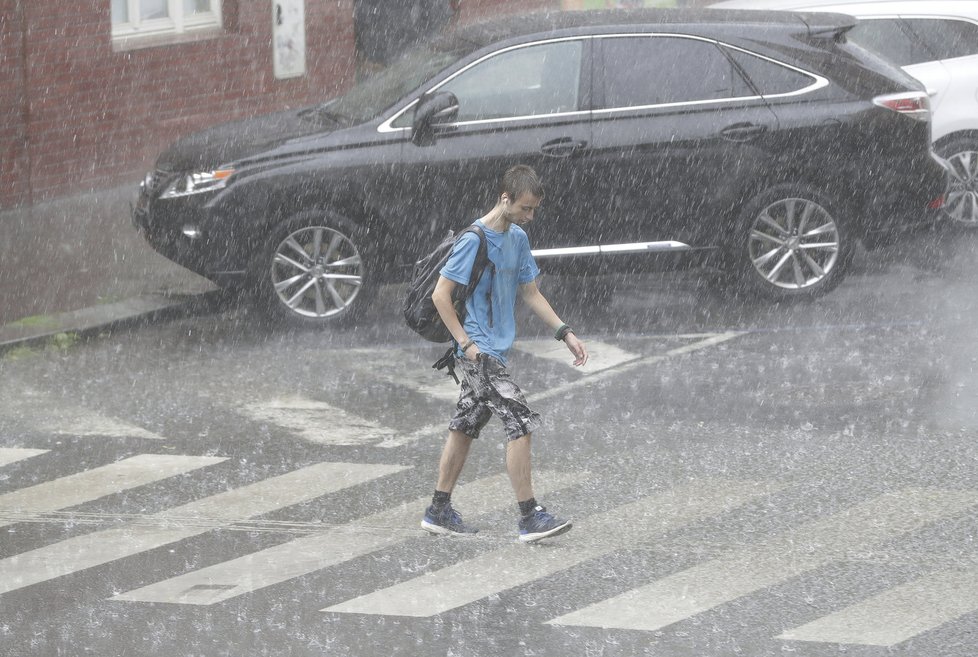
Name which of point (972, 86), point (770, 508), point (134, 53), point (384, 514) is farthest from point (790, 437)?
point (134, 53)

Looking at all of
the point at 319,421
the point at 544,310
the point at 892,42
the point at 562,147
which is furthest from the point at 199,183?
the point at 892,42

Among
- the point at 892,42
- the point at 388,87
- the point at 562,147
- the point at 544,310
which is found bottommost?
the point at 544,310

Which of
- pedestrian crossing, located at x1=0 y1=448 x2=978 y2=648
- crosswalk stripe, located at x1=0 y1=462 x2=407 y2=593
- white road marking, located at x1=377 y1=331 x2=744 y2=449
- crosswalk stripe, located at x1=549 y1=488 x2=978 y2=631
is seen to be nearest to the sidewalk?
pedestrian crossing, located at x1=0 y1=448 x2=978 y2=648

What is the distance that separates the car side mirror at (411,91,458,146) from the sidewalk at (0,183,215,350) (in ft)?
7.04

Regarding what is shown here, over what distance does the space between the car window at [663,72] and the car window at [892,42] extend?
289 centimetres

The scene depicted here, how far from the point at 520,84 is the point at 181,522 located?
455 cm

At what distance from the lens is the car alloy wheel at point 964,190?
13281 mm

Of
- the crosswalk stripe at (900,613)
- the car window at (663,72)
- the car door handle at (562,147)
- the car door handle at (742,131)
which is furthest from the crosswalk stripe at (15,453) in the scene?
the car door handle at (742,131)

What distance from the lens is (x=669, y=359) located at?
10.0 meters

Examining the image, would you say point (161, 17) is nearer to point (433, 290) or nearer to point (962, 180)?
point (962, 180)

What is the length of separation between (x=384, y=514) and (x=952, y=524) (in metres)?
2.43

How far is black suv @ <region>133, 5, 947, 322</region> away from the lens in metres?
10.8

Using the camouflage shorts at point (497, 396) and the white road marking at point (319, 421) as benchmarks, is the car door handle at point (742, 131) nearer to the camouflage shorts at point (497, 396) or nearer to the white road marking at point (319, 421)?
the white road marking at point (319, 421)

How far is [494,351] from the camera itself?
279 inches
